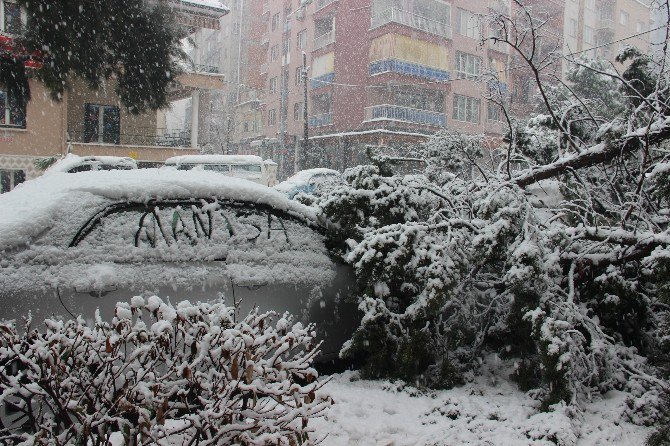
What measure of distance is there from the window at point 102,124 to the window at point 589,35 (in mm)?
37868

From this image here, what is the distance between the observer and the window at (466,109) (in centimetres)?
3894

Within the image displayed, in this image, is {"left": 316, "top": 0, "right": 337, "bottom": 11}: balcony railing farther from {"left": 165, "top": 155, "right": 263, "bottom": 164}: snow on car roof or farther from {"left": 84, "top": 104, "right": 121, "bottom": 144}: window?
{"left": 165, "top": 155, "right": 263, "bottom": 164}: snow on car roof

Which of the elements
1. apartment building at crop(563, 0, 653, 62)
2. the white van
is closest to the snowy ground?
the white van

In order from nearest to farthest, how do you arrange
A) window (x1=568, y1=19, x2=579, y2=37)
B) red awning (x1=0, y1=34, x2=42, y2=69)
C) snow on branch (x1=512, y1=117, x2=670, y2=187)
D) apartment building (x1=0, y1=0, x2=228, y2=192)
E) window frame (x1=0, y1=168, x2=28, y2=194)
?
snow on branch (x1=512, y1=117, x2=670, y2=187), red awning (x1=0, y1=34, x2=42, y2=69), window frame (x1=0, y1=168, x2=28, y2=194), apartment building (x1=0, y1=0, x2=228, y2=192), window (x1=568, y1=19, x2=579, y2=37)

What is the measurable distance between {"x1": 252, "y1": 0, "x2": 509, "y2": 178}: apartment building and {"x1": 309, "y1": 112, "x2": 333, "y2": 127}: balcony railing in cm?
7

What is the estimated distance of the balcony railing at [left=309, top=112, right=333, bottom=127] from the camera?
40.5 meters

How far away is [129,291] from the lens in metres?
3.31

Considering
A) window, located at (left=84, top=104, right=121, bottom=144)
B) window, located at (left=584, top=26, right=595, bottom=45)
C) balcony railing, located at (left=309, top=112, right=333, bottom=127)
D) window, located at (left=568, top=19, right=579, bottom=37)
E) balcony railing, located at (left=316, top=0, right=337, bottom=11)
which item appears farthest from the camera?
window, located at (left=584, top=26, right=595, bottom=45)

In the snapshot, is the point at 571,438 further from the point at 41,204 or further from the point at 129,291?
the point at 41,204

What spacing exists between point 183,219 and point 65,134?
25.8m

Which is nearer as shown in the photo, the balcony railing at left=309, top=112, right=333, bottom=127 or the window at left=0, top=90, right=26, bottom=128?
the window at left=0, top=90, right=26, bottom=128

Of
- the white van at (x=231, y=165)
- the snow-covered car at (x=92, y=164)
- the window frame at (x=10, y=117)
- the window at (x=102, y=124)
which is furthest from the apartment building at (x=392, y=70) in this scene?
the snow-covered car at (x=92, y=164)

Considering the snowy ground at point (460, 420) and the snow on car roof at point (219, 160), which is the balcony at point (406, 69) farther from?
the snowy ground at point (460, 420)

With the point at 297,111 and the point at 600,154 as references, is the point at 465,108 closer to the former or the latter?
the point at 297,111
